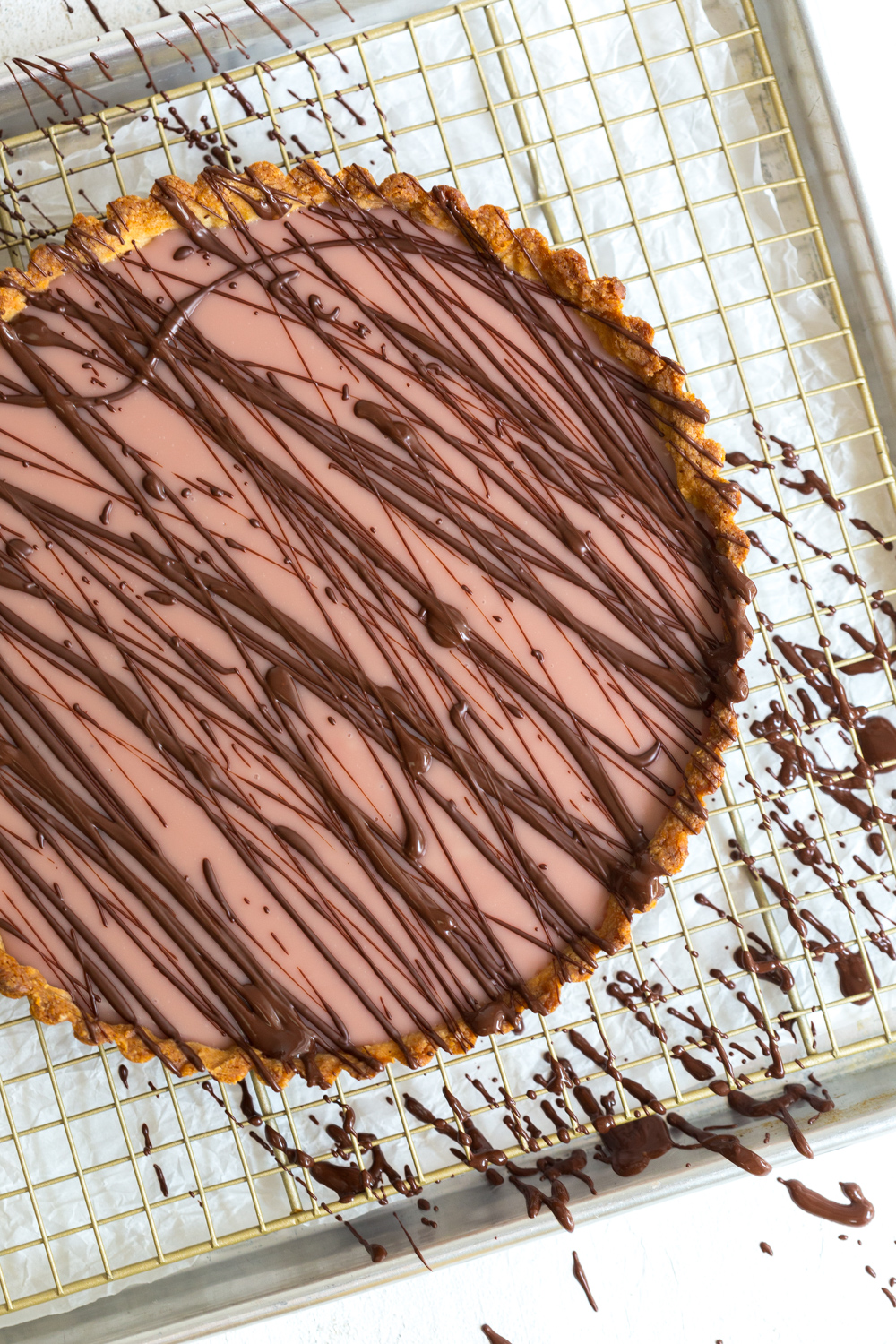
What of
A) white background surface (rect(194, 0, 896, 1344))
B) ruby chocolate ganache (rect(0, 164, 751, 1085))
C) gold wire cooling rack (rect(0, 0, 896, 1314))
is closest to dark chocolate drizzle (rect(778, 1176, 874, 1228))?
white background surface (rect(194, 0, 896, 1344))

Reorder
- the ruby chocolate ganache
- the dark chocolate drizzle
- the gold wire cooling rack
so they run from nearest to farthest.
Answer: the ruby chocolate ganache < the gold wire cooling rack < the dark chocolate drizzle

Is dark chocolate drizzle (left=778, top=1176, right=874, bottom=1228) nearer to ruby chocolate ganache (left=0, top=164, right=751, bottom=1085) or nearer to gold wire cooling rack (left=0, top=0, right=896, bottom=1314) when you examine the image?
gold wire cooling rack (left=0, top=0, right=896, bottom=1314)

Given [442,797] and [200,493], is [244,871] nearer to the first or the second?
[442,797]

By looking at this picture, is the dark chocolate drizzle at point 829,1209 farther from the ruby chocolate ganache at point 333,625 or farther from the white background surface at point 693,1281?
the ruby chocolate ganache at point 333,625

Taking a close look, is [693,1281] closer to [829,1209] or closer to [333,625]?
[829,1209]

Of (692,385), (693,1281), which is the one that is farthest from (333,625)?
(693,1281)
